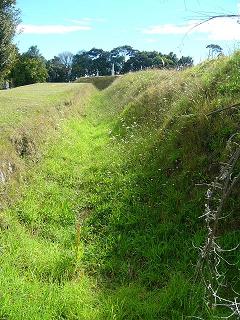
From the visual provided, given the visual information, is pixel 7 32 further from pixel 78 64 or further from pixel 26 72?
pixel 78 64

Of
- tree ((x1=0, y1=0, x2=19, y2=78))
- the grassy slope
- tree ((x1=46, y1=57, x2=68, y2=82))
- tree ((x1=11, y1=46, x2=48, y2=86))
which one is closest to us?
the grassy slope

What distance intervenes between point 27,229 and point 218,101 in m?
3.65

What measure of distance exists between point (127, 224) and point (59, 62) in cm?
7785

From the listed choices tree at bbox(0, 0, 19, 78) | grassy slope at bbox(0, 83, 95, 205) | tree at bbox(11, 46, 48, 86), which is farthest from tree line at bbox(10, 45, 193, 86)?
grassy slope at bbox(0, 83, 95, 205)

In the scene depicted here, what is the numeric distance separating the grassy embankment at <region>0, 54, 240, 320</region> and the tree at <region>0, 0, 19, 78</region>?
18.1m

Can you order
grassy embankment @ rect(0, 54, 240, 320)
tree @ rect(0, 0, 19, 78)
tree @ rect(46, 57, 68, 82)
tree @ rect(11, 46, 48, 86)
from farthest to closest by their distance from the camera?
tree @ rect(46, 57, 68, 82) → tree @ rect(11, 46, 48, 86) → tree @ rect(0, 0, 19, 78) → grassy embankment @ rect(0, 54, 240, 320)

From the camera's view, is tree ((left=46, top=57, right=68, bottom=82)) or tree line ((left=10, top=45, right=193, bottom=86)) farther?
tree ((left=46, top=57, right=68, bottom=82))

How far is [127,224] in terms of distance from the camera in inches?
231

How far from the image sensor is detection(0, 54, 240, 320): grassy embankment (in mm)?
4270

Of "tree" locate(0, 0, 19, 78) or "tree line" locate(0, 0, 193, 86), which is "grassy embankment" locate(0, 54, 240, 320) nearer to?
"tree line" locate(0, 0, 193, 86)

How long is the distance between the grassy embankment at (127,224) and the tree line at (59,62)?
24.1 feet

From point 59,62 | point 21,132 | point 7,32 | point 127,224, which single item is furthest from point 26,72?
point 127,224

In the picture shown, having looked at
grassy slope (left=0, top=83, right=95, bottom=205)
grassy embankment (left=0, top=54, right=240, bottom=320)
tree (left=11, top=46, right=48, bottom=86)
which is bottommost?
grassy embankment (left=0, top=54, right=240, bottom=320)

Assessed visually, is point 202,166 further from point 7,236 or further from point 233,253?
point 7,236
